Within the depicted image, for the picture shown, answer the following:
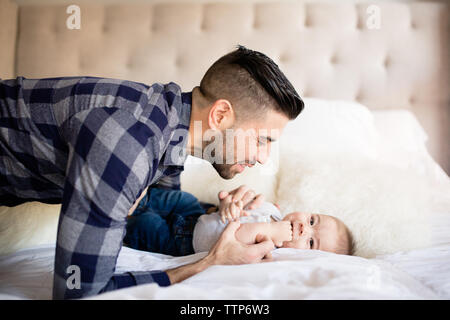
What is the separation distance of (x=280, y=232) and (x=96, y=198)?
2.04 feet

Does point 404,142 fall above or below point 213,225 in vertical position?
above

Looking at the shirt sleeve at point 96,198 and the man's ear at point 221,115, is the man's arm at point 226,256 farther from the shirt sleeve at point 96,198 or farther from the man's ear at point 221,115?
the man's ear at point 221,115

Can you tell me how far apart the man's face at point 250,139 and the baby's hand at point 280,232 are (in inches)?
8.9

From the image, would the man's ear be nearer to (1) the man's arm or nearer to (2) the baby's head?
(1) the man's arm

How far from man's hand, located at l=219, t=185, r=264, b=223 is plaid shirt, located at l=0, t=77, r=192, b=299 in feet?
0.72

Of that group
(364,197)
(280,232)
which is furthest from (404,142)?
(280,232)

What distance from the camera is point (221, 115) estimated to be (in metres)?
1.00

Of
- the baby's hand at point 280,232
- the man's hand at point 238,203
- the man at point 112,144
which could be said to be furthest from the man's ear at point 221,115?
the baby's hand at point 280,232

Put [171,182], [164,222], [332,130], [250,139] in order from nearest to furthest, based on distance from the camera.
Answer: [250,139], [164,222], [171,182], [332,130]

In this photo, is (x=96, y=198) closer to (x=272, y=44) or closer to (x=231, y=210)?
(x=231, y=210)

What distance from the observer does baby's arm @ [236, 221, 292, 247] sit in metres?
1.06

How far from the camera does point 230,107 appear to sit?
0.99m

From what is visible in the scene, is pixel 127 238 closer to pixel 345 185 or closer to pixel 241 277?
pixel 241 277
